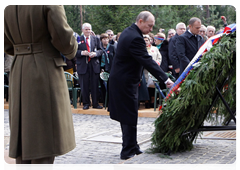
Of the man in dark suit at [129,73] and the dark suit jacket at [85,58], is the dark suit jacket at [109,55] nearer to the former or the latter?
the dark suit jacket at [85,58]

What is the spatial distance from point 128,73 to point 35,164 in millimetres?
2040

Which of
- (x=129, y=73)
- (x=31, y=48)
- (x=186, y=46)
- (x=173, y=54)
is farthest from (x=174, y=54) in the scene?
(x=31, y=48)

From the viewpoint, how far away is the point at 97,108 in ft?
35.9

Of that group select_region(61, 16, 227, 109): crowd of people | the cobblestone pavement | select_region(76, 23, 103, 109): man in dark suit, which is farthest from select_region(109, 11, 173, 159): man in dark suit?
select_region(76, 23, 103, 109): man in dark suit

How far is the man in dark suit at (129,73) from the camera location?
514 centimetres

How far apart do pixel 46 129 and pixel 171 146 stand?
6.07 feet

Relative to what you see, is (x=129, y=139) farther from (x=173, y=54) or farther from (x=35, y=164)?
(x=173, y=54)

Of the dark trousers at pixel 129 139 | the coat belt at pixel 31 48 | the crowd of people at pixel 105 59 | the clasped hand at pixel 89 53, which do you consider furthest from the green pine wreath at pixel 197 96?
the clasped hand at pixel 89 53

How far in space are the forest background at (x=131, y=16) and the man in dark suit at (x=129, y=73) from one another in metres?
19.3

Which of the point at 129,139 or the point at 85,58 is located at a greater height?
the point at 85,58

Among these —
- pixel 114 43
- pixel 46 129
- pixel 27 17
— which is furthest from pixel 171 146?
pixel 114 43

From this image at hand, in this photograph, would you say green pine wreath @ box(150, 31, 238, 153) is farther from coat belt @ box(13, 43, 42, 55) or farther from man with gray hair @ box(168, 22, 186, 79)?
man with gray hair @ box(168, 22, 186, 79)

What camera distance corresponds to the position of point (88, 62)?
35.1 feet

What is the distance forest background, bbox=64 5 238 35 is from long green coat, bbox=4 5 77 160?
21125 millimetres
